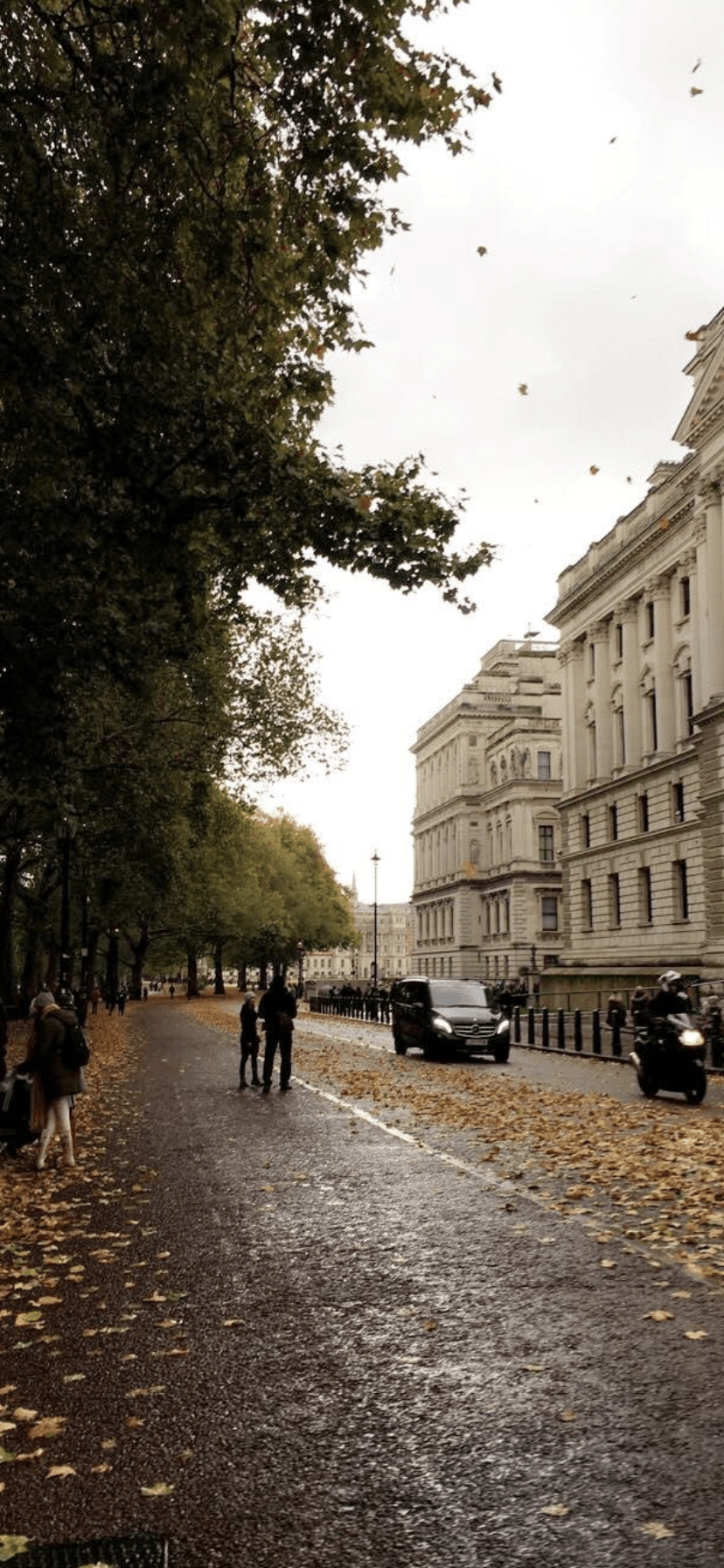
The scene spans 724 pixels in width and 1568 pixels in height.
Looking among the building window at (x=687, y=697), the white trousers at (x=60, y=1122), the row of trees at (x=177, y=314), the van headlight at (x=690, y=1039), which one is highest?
the building window at (x=687, y=697)

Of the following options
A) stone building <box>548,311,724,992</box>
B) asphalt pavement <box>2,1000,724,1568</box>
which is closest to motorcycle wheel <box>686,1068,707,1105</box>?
asphalt pavement <box>2,1000,724,1568</box>

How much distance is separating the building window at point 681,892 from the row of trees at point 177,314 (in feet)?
125

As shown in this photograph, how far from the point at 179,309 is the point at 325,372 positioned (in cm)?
159

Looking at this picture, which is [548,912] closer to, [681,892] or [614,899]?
[614,899]

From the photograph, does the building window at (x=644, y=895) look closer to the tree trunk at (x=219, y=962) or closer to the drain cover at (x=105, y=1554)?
the tree trunk at (x=219, y=962)

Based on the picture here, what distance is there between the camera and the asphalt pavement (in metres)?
3.78

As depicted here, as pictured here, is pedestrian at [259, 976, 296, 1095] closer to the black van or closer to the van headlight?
the van headlight

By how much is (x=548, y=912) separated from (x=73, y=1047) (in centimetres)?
8128

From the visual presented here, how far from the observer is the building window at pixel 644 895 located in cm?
5381


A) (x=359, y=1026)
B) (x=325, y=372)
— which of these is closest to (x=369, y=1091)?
(x=325, y=372)

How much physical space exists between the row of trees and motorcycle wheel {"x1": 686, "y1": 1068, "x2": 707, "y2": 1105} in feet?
27.6

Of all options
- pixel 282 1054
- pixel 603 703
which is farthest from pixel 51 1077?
pixel 603 703

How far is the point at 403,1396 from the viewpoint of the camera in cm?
501

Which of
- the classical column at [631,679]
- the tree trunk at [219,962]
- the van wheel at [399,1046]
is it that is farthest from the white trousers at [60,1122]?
the tree trunk at [219,962]
